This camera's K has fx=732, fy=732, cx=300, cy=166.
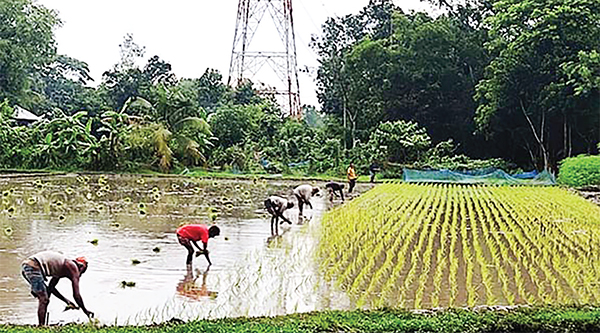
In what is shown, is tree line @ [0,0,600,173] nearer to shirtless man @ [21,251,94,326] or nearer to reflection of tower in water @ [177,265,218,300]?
reflection of tower in water @ [177,265,218,300]

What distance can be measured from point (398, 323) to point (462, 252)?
5101 mm

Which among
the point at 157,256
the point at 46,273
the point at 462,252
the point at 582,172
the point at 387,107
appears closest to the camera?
the point at 46,273

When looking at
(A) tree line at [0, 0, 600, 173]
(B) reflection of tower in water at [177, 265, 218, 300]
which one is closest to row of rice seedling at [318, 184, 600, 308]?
(B) reflection of tower in water at [177, 265, 218, 300]

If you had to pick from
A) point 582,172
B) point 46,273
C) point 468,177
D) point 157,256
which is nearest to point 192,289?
point 46,273

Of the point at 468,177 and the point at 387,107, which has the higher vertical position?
the point at 387,107

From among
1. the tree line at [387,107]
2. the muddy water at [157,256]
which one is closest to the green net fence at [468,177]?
the tree line at [387,107]

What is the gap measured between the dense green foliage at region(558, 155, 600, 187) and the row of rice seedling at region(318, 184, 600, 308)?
5.05 m

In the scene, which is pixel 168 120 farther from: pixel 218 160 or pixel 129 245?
pixel 129 245

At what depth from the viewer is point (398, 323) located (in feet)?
17.2

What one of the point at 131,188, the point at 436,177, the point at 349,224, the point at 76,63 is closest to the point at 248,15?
the point at 436,177

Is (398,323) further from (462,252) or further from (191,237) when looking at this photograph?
(462,252)

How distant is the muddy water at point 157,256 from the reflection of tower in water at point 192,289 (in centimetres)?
1

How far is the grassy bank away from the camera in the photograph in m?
5.05

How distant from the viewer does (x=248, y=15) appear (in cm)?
4125
